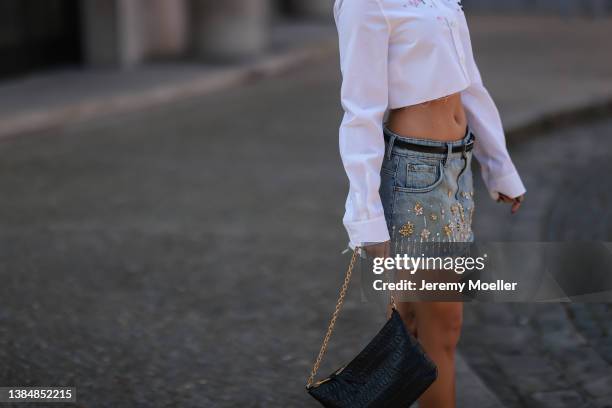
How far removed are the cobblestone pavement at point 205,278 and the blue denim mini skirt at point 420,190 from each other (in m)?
1.09

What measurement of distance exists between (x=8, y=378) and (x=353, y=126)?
189cm

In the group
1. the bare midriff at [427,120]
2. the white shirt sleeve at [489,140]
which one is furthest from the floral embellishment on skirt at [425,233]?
the white shirt sleeve at [489,140]

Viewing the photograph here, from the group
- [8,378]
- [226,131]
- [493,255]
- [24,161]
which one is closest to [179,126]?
[226,131]

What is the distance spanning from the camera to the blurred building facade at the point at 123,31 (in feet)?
40.3

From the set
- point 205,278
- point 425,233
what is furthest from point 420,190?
point 205,278

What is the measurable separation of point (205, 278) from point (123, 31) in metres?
8.42

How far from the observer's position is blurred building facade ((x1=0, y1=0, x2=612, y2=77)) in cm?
1227

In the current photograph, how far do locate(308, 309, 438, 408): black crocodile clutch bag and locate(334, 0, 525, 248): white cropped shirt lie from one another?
11.4 inches

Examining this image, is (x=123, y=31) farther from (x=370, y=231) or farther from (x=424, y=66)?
(x=370, y=231)

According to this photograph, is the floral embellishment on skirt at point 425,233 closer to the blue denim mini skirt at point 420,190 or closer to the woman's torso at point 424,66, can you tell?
the blue denim mini skirt at point 420,190

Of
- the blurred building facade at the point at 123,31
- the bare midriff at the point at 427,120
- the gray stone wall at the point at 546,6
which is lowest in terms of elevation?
the gray stone wall at the point at 546,6

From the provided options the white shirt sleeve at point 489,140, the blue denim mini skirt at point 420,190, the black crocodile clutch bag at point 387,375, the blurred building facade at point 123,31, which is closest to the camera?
the black crocodile clutch bag at point 387,375

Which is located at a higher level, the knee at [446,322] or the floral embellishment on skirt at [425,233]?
the floral embellishment on skirt at [425,233]

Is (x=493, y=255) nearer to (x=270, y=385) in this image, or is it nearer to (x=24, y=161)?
(x=270, y=385)
